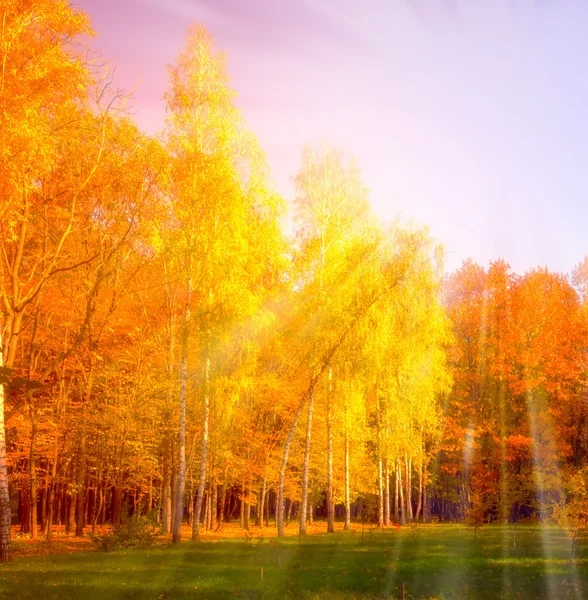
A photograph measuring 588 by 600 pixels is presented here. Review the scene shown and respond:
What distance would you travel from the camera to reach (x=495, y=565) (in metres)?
16.2

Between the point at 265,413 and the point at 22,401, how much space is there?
18.8 meters

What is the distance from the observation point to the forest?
15.2 meters

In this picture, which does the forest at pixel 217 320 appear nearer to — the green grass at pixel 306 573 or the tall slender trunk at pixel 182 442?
the tall slender trunk at pixel 182 442

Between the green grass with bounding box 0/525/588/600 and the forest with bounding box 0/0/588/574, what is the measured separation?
2.06 meters

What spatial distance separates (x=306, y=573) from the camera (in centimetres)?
1491

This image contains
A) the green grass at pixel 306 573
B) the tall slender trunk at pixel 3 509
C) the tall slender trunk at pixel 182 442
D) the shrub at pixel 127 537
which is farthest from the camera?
the tall slender trunk at pixel 182 442

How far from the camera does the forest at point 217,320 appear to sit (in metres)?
15.2

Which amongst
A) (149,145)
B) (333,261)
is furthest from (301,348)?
(149,145)

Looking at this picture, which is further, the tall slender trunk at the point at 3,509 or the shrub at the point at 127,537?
the shrub at the point at 127,537

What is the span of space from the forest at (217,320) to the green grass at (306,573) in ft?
6.76

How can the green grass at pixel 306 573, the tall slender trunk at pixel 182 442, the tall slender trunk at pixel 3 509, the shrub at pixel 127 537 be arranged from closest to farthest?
the green grass at pixel 306 573
the tall slender trunk at pixel 3 509
the shrub at pixel 127 537
the tall slender trunk at pixel 182 442

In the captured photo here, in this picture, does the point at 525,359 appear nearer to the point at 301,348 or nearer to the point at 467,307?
the point at 467,307

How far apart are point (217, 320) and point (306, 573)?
9.06 meters

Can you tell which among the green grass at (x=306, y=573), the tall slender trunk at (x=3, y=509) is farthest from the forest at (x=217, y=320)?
the green grass at (x=306, y=573)
